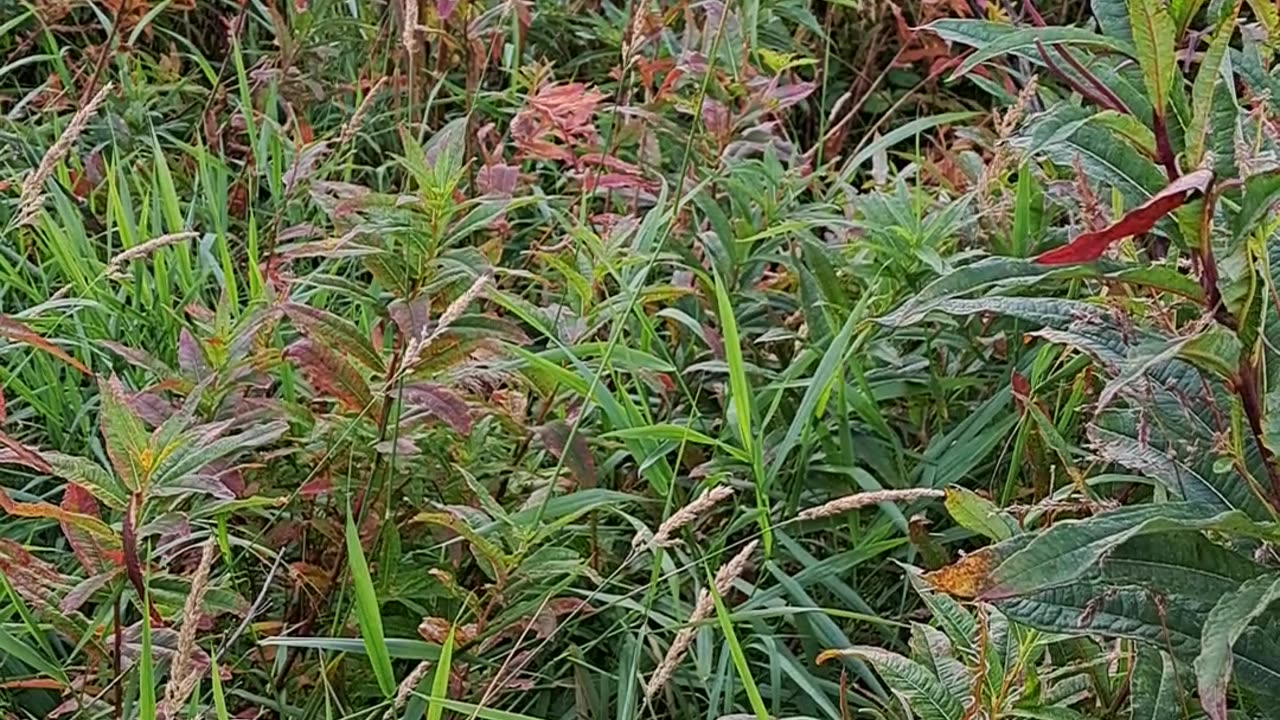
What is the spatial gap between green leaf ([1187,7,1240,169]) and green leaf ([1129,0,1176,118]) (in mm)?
18

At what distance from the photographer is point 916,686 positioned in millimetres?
1067

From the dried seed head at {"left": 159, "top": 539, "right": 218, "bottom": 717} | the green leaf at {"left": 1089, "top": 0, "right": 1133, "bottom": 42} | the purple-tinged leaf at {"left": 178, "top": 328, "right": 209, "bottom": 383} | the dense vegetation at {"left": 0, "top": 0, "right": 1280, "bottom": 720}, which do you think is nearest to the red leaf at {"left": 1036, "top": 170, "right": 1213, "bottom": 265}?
the dense vegetation at {"left": 0, "top": 0, "right": 1280, "bottom": 720}

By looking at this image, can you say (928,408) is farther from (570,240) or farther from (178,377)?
(178,377)

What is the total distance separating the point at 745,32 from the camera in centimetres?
206

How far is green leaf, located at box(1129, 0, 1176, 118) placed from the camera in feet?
2.67

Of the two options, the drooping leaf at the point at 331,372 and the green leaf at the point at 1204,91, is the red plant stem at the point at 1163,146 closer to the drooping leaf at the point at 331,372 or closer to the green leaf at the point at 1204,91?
the green leaf at the point at 1204,91

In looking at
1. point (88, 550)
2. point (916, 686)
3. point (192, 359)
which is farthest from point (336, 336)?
point (916, 686)

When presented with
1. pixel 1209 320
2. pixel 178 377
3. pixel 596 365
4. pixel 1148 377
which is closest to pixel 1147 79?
pixel 1209 320

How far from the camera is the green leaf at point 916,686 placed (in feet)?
3.47

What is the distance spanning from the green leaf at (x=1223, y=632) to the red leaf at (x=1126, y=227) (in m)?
0.26

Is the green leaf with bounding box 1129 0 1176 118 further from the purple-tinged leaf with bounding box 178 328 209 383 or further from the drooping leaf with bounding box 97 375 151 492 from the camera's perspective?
the purple-tinged leaf with bounding box 178 328 209 383

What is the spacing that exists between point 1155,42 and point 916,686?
496 millimetres

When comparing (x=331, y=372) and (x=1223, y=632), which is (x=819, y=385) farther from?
(x=1223, y=632)

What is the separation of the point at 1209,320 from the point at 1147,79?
0.51 feet
